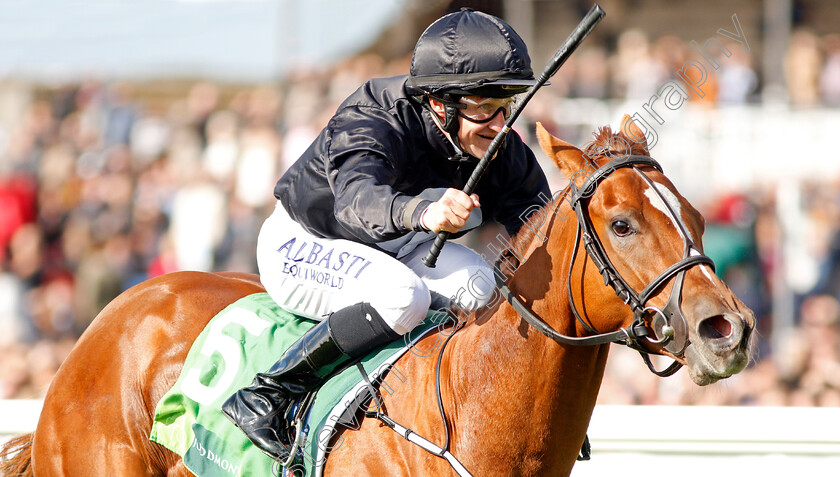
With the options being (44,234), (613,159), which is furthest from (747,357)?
(44,234)

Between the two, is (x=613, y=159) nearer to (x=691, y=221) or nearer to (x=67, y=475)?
(x=691, y=221)

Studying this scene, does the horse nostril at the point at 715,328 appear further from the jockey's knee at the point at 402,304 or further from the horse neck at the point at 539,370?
the jockey's knee at the point at 402,304

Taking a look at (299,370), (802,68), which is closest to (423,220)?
(299,370)

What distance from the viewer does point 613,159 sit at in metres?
2.55

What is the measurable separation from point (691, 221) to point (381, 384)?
112 cm

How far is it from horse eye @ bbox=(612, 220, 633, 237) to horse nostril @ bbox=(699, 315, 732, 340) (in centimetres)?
32

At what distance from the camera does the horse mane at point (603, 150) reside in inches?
103

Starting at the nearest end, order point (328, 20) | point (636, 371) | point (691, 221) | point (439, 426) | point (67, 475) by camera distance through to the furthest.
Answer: point (691, 221)
point (439, 426)
point (67, 475)
point (636, 371)
point (328, 20)

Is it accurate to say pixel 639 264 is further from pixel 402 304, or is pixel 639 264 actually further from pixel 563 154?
pixel 402 304

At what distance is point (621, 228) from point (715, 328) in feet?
1.20

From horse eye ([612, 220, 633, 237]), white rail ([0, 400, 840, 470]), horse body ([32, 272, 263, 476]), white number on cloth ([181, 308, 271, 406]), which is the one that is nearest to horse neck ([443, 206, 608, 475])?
horse eye ([612, 220, 633, 237])

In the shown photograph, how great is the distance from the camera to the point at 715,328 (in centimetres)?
226

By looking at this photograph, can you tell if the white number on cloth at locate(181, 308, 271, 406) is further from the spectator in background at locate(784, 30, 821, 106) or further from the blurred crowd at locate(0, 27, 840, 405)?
the spectator in background at locate(784, 30, 821, 106)

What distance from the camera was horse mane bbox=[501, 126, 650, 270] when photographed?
8.61ft
